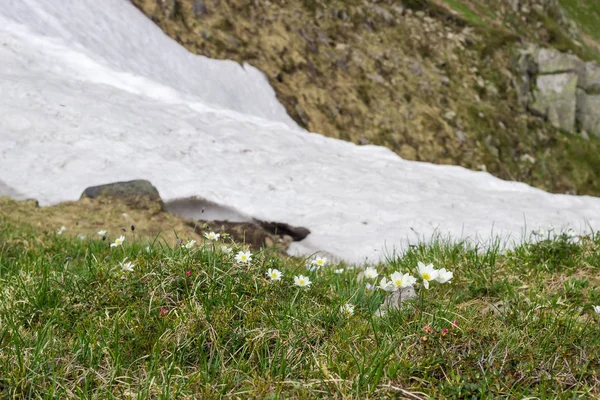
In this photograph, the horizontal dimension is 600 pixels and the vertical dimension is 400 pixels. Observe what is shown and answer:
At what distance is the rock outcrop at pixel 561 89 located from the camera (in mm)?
33406

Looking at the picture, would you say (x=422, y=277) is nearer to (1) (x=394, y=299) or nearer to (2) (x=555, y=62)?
(1) (x=394, y=299)

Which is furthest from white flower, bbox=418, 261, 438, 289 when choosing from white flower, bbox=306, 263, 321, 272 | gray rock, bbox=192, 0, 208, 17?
gray rock, bbox=192, 0, 208, 17

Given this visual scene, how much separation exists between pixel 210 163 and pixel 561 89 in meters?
30.3

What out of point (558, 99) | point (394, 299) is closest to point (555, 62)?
point (558, 99)

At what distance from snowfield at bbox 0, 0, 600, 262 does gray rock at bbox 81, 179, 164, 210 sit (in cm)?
34

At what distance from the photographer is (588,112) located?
116 feet

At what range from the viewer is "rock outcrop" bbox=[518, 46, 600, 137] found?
110 feet

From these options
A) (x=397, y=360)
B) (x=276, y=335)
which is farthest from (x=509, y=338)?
(x=276, y=335)

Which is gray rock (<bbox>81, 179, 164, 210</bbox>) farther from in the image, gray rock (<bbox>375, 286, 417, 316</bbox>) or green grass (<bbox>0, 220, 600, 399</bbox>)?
gray rock (<bbox>375, 286, 417, 316</bbox>)

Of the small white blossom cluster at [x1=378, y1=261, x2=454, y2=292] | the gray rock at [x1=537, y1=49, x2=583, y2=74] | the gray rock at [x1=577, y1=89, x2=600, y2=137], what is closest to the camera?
the small white blossom cluster at [x1=378, y1=261, x2=454, y2=292]

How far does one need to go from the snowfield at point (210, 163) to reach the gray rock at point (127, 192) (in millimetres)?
336

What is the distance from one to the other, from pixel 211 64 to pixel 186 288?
17682mm

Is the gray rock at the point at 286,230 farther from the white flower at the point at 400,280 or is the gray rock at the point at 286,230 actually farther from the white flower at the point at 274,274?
the white flower at the point at 400,280

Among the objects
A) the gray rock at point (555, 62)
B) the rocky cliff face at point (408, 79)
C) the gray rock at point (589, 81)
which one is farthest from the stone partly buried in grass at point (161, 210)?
the gray rock at point (589, 81)
